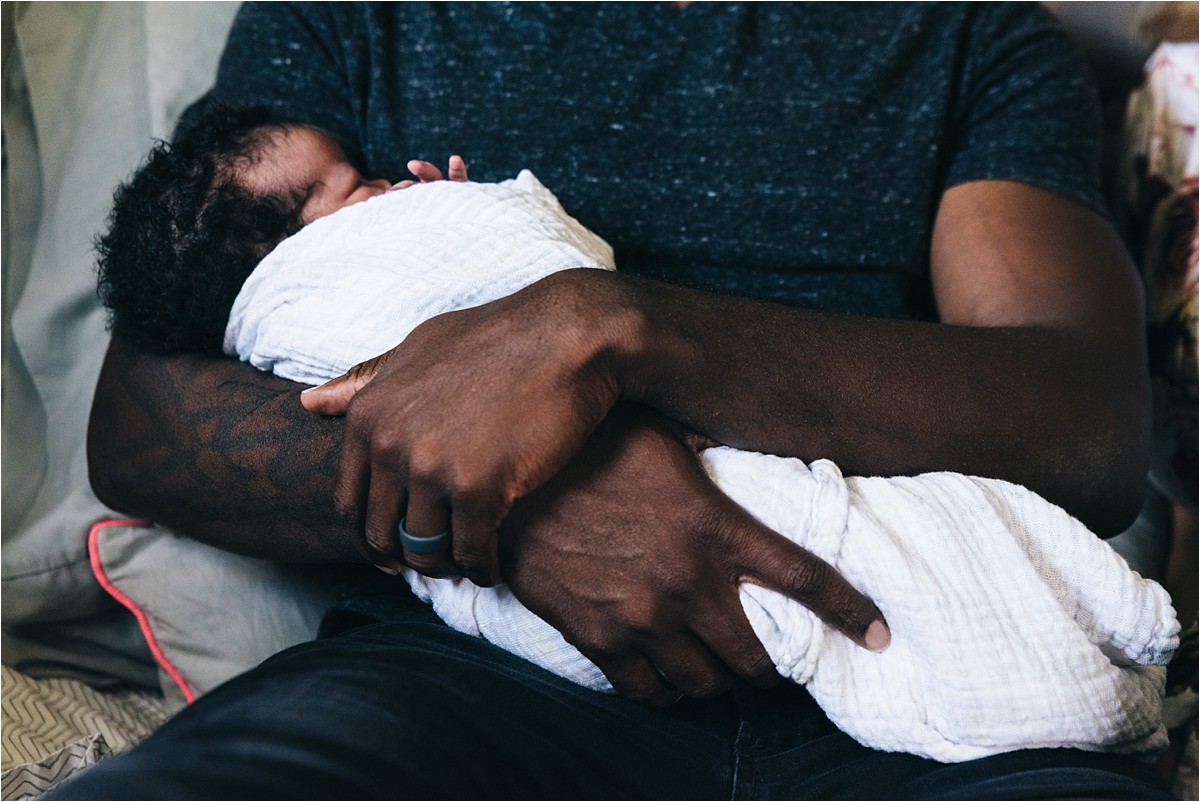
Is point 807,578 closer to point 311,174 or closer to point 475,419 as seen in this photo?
point 475,419

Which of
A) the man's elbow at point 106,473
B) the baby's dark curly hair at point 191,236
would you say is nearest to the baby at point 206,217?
the baby's dark curly hair at point 191,236

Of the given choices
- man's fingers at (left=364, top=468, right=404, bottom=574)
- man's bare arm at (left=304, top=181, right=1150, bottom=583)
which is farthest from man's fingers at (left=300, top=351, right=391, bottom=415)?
man's fingers at (left=364, top=468, right=404, bottom=574)

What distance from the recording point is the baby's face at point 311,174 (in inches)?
41.1

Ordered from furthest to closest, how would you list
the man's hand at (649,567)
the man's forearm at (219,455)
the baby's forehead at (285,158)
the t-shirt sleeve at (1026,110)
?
the t-shirt sleeve at (1026,110)
the baby's forehead at (285,158)
the man's forearm at (219,455)
the man's hand at (649,567)

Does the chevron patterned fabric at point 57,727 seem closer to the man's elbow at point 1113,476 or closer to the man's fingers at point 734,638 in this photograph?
the man's fingers at point 734,638

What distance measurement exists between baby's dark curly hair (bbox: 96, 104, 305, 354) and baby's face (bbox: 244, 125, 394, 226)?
13 mm

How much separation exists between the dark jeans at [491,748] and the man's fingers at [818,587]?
0.12 metres

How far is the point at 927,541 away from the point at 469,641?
43 centimetres

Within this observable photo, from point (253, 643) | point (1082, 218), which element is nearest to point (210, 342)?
point (253, 643)

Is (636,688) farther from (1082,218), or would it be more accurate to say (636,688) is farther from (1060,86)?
(1060,86)

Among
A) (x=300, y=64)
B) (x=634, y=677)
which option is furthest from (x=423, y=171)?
(x=634, y=677)

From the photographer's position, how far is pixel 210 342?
1.06 meters

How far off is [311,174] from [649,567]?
626 mm

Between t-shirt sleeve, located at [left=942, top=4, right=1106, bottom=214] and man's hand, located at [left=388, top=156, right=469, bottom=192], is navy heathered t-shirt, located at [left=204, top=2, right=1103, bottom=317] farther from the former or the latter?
man's hand, located at [left=388, top=156, right=469, bottom=192]
